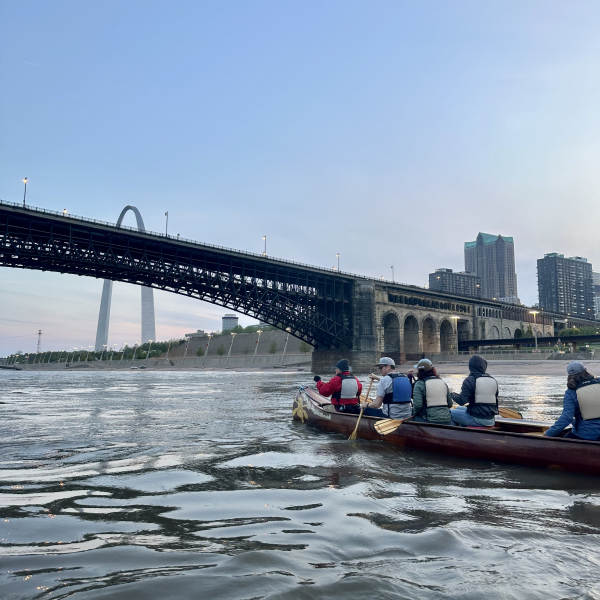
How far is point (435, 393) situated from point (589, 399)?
283cm

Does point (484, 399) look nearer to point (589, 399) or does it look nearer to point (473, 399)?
point (473, 399)

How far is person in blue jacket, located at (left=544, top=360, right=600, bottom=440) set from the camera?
762 centimetres

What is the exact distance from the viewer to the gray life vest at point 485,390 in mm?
9250

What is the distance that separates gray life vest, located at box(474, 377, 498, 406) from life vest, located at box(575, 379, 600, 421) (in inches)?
66.4

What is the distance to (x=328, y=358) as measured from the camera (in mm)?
83375

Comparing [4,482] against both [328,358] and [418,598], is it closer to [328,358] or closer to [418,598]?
[418,598]

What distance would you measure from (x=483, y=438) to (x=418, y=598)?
5692 millimetres

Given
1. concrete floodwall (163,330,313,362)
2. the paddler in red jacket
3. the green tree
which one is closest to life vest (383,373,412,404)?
the paddler in red jacket

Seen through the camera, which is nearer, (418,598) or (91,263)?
(418,598)

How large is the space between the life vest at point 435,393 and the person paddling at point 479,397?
9.5 inches

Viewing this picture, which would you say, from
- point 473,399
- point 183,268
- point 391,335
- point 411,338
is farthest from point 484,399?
point 411,338

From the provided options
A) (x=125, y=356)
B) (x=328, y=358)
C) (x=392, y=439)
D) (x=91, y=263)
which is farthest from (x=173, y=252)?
(x=125, y=356)

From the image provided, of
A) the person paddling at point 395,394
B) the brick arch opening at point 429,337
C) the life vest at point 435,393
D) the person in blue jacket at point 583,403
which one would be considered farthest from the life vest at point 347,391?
the brick arch opening at point 429,337

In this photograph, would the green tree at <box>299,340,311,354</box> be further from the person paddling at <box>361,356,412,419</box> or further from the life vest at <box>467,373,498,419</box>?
the life vest at <box>467,373,498,419</box>
